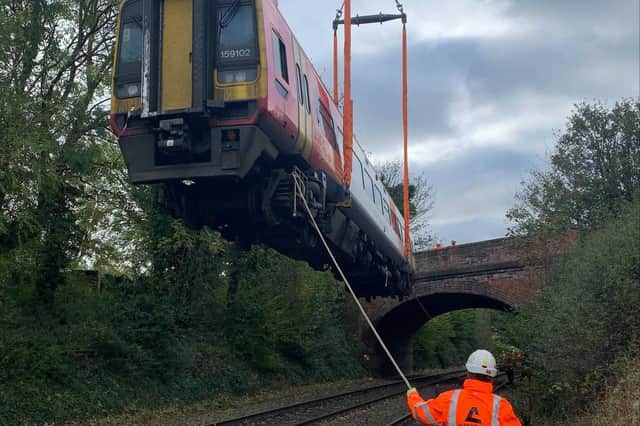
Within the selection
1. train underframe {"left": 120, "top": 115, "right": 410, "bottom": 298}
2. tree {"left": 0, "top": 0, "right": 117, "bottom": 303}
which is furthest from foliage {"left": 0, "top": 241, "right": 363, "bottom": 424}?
train underframe {"left": 120, "top": 115, "right": 410, "bottom": 298}

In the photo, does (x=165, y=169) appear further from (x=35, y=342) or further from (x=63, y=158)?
(x=35, y=342)

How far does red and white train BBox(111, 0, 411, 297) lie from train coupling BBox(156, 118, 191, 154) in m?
0.01

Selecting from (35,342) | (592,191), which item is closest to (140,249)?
(35,342)

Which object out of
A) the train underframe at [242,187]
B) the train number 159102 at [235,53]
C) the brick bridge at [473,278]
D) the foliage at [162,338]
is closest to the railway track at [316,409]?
the foliage at [162,338]

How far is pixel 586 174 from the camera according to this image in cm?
2105

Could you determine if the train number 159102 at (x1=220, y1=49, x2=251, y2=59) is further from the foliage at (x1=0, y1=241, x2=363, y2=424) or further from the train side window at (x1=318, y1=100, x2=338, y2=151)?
the foliage at (x1=0, y1=241, x2=363, y2=424)

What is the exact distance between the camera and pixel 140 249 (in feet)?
56.3

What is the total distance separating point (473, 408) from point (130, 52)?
5736mm

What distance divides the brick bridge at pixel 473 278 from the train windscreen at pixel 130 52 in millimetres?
14277

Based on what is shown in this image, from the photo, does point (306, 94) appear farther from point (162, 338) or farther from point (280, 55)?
point (162, 338)

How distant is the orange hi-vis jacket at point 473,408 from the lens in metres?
4.04

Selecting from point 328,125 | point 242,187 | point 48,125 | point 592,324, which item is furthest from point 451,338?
point 242,187

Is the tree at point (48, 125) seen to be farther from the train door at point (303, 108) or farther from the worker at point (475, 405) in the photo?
the worker at point (475, 405)

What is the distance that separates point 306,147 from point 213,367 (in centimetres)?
1155
